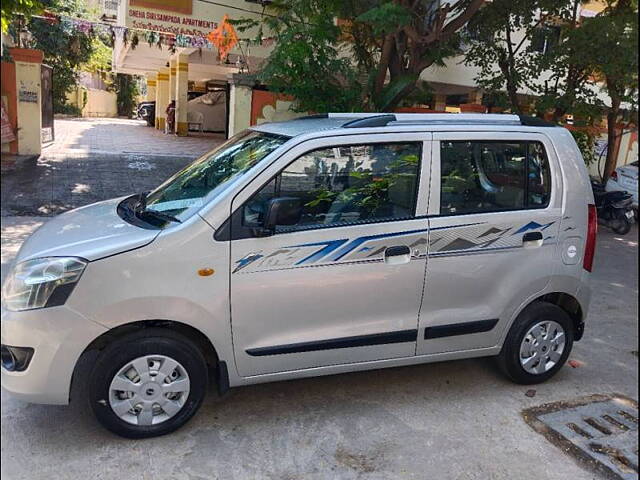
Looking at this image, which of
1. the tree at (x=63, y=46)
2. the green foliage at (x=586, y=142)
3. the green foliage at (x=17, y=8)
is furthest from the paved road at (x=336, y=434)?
the green foliage at (x=586, y=142)

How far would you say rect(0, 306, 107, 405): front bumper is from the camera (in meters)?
2.93

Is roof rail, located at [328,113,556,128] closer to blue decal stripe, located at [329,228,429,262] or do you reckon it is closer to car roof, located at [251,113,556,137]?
car roof, located at [251,113,556,137]

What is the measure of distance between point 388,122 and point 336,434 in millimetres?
1991

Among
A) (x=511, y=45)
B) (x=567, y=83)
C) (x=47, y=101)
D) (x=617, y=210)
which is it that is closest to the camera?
(x=617, y=210)

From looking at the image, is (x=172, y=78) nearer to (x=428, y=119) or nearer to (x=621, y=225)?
(x=621, y=225)

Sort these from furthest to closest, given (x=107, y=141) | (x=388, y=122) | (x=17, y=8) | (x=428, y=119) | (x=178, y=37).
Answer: (x=107, y=141), (x=178, y=37), (x=17, y=8), (x=428, y=119), (x=388, y=122)

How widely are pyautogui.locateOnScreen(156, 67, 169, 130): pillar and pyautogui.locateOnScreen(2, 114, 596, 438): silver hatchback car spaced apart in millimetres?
23473

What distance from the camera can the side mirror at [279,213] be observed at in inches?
125

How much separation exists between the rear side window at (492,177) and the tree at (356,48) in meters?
4.12

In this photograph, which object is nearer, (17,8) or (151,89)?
(17,8)

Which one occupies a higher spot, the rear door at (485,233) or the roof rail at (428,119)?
the roof rail at (428,119)

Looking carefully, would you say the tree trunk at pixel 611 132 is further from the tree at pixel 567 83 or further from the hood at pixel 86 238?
the hood at pixel 86 238

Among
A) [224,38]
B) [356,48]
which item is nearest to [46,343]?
[356,48]

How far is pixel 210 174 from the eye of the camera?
3.79m
